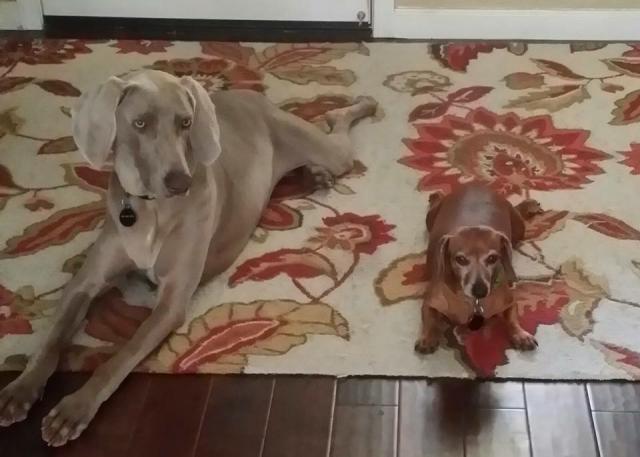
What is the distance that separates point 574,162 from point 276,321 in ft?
3.33

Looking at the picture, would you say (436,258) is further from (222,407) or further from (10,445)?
(10,445)

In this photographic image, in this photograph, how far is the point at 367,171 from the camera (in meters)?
2.70

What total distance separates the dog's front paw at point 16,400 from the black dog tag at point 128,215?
38 centimetres

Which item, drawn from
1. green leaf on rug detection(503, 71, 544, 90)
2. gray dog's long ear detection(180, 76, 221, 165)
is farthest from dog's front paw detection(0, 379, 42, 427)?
green leaf on rug detection(503, 71, 544, 90)

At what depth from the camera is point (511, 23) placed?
3416 mm

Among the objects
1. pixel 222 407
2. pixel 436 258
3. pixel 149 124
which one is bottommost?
pixel 222 407

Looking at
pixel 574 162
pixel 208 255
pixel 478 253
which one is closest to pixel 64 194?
pixel 208 255

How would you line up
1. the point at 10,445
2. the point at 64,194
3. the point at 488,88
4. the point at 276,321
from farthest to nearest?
the point at 488,88
the point at 64,194
the point at 276,321
the point at 10,445

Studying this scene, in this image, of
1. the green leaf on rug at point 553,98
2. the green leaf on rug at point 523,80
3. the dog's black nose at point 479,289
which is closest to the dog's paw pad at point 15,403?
the dog's black nose at point 479,289

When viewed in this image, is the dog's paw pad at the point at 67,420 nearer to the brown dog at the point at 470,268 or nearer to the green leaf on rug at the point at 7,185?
the brown dog at the point at 470,268

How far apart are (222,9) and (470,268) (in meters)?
1.85

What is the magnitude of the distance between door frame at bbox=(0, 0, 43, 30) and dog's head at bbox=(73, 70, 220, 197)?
5.60 feet

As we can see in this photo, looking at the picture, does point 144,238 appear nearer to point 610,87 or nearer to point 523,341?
point 523,341

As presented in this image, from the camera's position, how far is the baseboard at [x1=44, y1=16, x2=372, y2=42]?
3.48 meters
